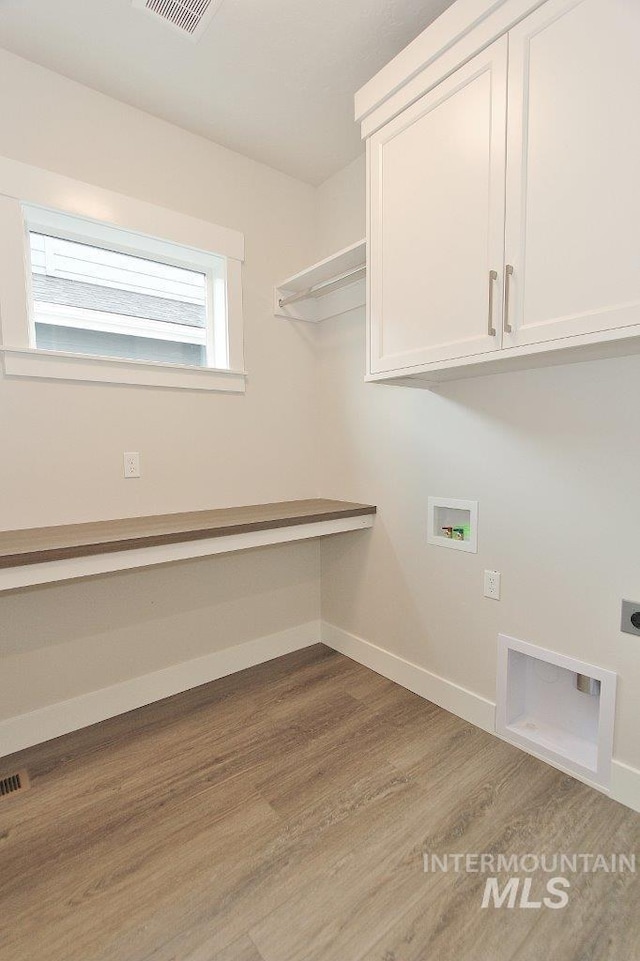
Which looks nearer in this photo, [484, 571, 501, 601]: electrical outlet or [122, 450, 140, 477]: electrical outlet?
[484, 571, 501, 601]: electrical outlet

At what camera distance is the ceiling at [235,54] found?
58.9 inches

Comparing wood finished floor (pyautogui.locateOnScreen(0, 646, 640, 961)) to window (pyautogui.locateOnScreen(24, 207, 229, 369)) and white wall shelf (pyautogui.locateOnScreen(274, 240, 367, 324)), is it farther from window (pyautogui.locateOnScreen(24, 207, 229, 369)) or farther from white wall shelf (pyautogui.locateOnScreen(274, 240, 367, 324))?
white wall shelf (pyautogui.locateOnScreen(274, 240, 367, 324))

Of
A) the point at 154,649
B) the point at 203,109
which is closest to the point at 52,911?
the point at 154,649

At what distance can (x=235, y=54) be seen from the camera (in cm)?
166

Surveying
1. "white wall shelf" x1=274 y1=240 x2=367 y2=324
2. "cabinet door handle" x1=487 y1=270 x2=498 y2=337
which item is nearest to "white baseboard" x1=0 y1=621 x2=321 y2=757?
"white wall shelf" x1=274 y1=240 x2=367 y2=324

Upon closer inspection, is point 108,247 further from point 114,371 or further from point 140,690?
point 140,690

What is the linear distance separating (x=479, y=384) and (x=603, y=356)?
0.48 m

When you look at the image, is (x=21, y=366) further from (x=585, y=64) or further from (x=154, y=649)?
(x=585, y=64)

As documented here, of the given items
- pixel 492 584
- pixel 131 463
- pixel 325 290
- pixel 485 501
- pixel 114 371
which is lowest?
pixel 492 584

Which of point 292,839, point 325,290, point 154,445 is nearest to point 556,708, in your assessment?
point 292,839

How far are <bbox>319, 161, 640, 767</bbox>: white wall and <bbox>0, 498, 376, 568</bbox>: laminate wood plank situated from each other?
12.6 inches

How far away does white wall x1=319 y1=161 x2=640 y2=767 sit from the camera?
1467mm

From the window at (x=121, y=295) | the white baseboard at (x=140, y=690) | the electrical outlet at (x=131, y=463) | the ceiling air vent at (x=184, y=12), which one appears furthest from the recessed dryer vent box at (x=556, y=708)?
the ceiling air vent at (x=184, y=12)

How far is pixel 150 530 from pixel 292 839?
1.12 metres
